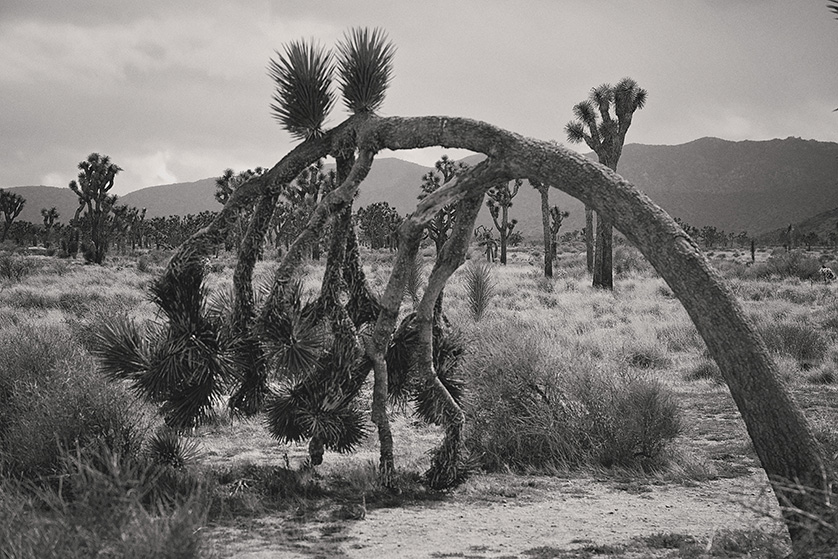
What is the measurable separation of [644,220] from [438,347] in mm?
2822

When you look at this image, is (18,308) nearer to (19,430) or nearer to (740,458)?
(19,430)

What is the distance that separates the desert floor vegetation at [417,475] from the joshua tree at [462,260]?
0.34 meters

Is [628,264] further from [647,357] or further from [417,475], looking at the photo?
[417,475]

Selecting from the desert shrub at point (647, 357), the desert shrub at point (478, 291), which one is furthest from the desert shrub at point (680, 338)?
the desert shrub at point (478, 291)

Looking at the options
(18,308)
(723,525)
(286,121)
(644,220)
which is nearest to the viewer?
(644,220)

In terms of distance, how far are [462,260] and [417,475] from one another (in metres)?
2.27

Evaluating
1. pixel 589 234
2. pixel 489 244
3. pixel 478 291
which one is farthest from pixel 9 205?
pixel 478 291

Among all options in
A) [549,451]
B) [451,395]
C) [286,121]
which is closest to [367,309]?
[451,395]

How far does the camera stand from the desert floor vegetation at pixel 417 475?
3521 mm

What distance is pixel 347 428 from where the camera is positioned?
5.87 meters

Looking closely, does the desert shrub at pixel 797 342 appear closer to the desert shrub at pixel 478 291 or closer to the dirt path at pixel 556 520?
the desert shrub at pixel 478 291

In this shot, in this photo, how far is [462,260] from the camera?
19.5 ft

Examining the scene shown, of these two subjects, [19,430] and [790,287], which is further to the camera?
[790,287]

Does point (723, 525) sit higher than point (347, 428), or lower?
lower
